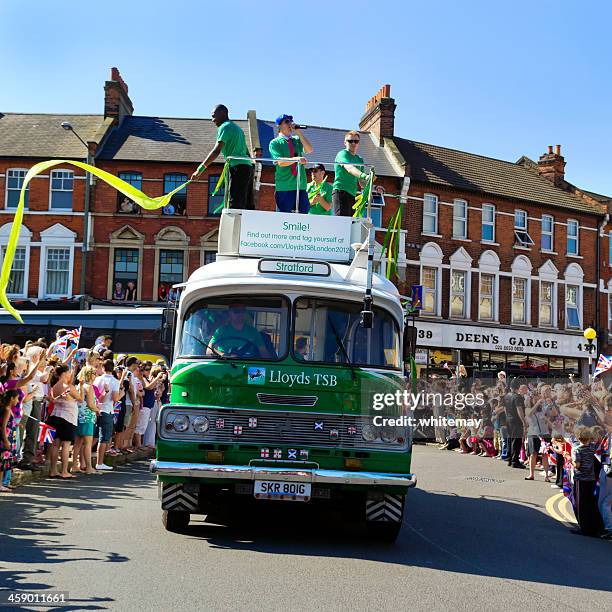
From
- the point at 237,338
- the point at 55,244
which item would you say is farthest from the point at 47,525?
the point at 55,244

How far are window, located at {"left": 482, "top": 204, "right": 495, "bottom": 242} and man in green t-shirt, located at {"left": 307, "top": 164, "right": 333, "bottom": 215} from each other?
32300mm

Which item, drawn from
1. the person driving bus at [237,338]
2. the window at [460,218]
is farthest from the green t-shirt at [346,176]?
the window at [460,218]

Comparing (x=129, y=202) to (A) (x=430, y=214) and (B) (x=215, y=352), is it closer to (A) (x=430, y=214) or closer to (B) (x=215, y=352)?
(A) (x=430, y=214)

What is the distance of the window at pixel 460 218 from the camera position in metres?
43.3

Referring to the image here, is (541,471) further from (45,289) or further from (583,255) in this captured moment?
(583,255)

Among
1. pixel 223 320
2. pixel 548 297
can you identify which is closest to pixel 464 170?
pixel 548 297

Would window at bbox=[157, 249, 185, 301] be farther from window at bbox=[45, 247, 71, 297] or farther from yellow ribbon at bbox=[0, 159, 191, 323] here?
yellow ribbon at bbox=[0, 159, 191, 323]

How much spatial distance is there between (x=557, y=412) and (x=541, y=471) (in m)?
2.95

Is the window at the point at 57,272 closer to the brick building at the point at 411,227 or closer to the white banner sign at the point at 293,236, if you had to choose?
the brick building at the point at 411,227

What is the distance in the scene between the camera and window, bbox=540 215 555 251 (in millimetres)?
46000

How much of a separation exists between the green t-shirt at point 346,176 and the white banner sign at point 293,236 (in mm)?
2040

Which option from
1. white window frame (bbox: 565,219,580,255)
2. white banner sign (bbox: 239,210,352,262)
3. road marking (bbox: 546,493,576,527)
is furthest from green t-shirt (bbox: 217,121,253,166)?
white window frame (bbox: 565,219,580,255)

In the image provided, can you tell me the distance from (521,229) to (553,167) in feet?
18.8

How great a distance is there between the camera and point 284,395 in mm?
8586
